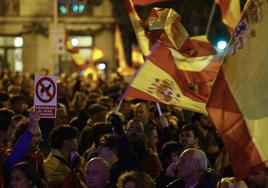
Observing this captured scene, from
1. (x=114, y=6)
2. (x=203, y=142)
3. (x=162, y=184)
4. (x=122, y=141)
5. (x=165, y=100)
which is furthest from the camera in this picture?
(x=114, y=6)

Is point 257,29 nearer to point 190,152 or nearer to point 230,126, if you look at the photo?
point 230,126

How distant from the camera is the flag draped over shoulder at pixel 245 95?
578 cm

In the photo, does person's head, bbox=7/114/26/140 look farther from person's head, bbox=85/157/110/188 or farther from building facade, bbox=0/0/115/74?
building facade, bbox=0/0/115/74

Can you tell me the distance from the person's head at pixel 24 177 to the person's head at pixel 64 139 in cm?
118

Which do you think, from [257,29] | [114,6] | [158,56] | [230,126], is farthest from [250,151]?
[114,6]

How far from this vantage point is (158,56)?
10.0 m

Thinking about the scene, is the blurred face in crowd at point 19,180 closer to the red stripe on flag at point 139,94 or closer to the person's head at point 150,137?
the person's head at point 150,137

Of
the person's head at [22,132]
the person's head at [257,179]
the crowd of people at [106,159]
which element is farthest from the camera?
the person's head at [22,132]

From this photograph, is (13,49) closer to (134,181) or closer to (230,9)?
(230,9)

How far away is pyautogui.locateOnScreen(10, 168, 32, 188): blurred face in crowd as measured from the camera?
21.9ft

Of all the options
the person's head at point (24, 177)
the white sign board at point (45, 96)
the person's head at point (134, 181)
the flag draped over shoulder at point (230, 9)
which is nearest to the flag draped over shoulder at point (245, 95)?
the person's head at point (134, 181)

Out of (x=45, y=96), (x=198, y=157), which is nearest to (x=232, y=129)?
(x=198, y=157)

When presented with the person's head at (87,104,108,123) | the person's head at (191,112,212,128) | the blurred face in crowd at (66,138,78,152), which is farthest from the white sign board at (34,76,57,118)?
the person's head at (191,112,212,128)

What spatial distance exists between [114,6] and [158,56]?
31981 millimetres
